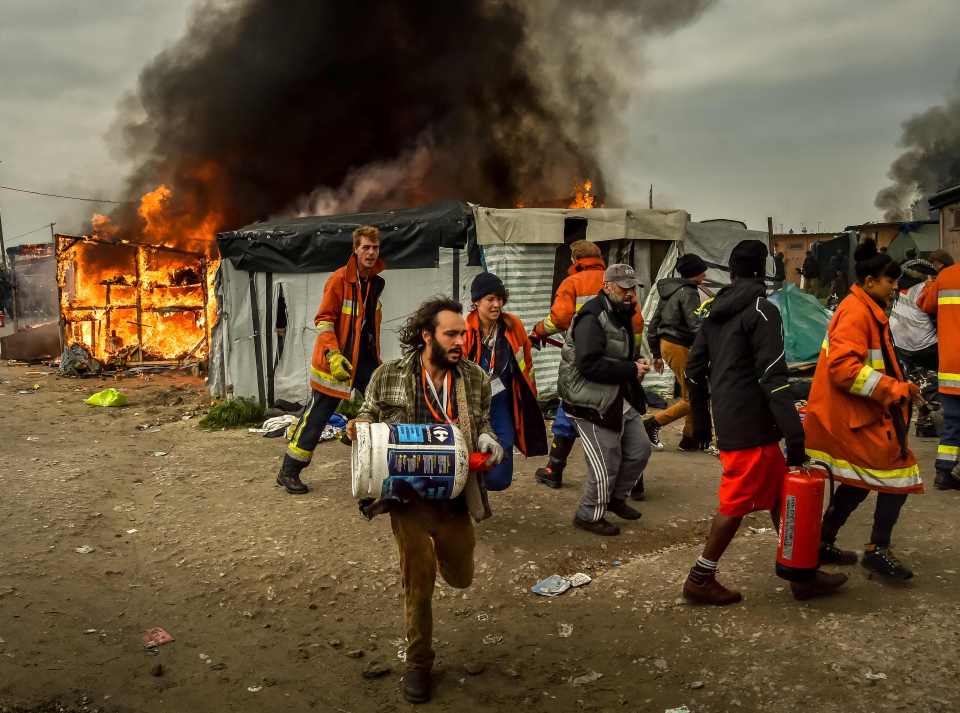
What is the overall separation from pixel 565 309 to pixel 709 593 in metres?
3.35

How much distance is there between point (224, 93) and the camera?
65.8 feet

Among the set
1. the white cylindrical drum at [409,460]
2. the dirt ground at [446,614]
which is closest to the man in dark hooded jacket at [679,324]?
the dirt ground at [446,614]

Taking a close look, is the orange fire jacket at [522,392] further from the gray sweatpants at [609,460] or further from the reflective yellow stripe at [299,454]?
the reflective yellow stripe at [299,454]

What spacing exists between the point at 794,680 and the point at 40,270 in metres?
21.8

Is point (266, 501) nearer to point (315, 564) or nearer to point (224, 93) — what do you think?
point (315, 564)

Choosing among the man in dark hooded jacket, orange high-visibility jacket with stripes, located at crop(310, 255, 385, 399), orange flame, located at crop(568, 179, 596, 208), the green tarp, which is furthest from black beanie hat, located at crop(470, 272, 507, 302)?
orange flame, located at crop(568, 179, 596, 208)

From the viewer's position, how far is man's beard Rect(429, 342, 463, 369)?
330cm

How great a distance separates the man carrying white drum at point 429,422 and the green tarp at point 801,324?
23.4ft

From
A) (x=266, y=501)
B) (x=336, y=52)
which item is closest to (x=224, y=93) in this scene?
(x=336, y=52)

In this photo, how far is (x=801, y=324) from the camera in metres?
9.72

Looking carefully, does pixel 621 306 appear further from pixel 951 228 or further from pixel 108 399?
pixel 951 228

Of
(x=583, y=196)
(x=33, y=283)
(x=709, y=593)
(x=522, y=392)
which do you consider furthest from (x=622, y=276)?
(x=33, y=283)

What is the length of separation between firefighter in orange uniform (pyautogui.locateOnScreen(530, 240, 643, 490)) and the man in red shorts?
2.36 metres

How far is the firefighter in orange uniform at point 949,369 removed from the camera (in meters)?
5.60
